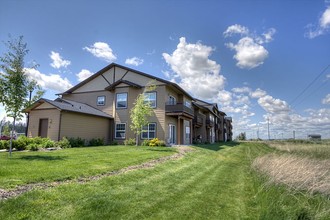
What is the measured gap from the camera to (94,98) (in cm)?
2664

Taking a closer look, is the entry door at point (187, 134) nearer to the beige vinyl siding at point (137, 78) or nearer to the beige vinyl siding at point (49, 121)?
the beige vinyl siding at point (137, 78)

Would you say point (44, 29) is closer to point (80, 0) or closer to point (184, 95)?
point (80, 0)

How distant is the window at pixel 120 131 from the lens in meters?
24.3

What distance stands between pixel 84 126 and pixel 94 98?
20.3 ft

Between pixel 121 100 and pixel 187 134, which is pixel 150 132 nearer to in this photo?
pixel 121 100

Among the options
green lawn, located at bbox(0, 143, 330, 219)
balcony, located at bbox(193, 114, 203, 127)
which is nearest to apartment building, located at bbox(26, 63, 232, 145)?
balcony, located at bbox(193, 114, 203, 127)

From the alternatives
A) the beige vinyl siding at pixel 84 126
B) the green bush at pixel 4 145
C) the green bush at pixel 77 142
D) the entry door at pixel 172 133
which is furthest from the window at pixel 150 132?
the green bush at pixel 4 145

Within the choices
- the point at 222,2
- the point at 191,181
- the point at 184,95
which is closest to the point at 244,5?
the point at 222,2

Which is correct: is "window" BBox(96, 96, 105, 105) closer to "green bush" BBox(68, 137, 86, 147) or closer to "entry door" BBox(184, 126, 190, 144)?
"green bush" BBox(68, 137, 86, 147)

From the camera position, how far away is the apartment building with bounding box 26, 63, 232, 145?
19703 millimetres

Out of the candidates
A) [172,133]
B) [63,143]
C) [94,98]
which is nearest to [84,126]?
[63,143]

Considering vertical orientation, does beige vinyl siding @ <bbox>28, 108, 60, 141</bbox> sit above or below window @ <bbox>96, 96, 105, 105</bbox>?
below

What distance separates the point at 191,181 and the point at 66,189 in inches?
170

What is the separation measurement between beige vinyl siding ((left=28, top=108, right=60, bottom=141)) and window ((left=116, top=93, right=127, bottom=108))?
286 inches
